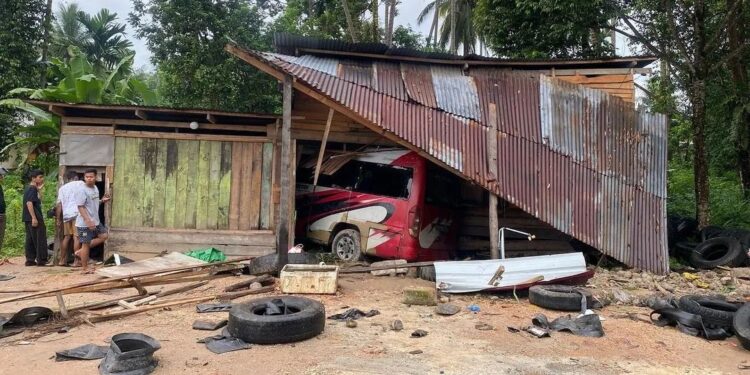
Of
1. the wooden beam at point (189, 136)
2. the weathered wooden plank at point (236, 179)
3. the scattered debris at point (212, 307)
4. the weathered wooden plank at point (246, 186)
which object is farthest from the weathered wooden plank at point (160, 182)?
the scattered debris at point (212, 307)

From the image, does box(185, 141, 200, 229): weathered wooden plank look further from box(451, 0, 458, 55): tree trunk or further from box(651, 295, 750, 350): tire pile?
box(451, 0, 458, 55): tree trunk

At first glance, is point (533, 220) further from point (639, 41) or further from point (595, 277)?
point (639, 41)

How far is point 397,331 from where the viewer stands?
5422 mm

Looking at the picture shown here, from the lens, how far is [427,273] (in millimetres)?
7945

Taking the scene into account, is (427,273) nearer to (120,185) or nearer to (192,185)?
(192,185)

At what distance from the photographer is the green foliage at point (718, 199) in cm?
1252

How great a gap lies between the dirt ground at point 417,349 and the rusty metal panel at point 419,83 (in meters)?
4.00

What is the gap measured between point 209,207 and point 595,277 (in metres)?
6.74

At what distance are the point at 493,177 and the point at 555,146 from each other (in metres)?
1.52

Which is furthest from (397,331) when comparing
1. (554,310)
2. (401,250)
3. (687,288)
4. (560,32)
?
(560,32)

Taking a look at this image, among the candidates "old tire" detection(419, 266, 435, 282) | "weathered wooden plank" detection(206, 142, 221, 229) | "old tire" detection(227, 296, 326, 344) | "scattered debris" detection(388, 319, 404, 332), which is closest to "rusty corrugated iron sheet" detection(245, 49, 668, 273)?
"old tire" detection(419, 266, 435, 282)

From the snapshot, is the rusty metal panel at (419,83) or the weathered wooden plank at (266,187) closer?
the rusty metal panel at (419,83)

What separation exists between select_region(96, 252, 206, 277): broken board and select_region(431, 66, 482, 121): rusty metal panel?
497 cm

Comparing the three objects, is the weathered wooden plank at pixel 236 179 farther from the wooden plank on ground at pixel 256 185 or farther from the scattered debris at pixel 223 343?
the scattered debris at pixel 223 343
